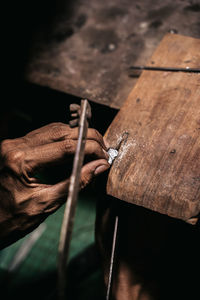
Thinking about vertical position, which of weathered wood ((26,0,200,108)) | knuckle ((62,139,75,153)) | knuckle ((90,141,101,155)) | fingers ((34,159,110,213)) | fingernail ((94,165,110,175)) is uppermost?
weathered wood ((26,0,200,108))

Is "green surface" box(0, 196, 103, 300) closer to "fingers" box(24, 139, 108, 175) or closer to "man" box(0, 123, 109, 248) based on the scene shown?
"man" box(0, 123, 109, 248)

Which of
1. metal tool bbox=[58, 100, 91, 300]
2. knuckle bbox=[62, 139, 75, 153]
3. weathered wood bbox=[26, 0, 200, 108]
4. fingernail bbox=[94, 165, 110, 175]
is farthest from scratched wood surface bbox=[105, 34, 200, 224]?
weathered wood bbox=[26, 0, 200, 108]

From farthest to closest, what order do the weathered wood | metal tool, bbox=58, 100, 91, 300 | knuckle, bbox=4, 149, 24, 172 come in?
the weathered wood < knuckle, bbox=4, 149, 24, 172 < metal tool, bbox=58, 100, 91, 300

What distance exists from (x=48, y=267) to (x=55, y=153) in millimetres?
2066

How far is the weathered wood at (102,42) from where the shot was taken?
165 cm

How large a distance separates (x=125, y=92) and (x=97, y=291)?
2.01 metres

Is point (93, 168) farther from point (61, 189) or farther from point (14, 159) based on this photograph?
point (14, 159)

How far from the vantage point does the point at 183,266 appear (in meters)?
1.49

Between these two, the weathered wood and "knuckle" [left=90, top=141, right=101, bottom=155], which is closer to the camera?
"knuckle" [left=90, top=141, right=101, bottom=155]

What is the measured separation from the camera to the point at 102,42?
1830 mm

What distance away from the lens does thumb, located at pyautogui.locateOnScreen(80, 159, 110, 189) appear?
0.95 metres

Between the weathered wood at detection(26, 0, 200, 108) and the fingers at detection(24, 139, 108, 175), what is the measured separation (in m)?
0.66

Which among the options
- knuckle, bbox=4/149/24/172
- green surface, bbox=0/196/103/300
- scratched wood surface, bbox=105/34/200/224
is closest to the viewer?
scratched wood surface, bbox=105/34/200/224

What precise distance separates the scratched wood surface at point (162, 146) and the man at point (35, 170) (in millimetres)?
110
